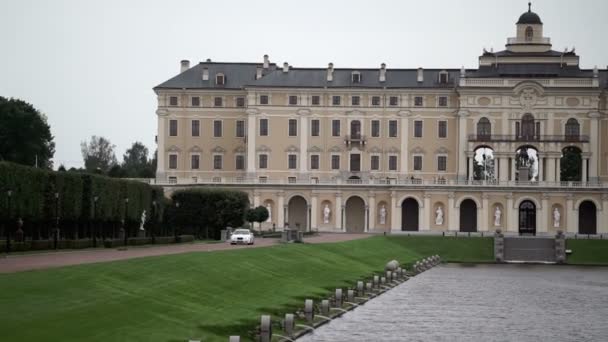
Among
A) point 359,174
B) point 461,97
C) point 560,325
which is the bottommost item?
point 560,325

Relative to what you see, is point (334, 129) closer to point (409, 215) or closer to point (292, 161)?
point (292, 161)

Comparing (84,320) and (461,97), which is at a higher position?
(461,97)

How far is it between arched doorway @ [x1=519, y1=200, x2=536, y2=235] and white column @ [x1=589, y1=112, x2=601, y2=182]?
25.8ft

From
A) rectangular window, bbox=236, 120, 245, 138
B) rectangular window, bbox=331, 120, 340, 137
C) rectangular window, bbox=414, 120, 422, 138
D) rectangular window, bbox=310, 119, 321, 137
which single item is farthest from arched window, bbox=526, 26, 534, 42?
rectangular window, bbox=236, 120, 245, 138

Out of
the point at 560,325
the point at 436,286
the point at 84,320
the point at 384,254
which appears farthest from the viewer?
the point at 384,254

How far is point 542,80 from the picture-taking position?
124438mm

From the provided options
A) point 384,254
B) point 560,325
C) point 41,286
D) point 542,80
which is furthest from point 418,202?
point 41,286

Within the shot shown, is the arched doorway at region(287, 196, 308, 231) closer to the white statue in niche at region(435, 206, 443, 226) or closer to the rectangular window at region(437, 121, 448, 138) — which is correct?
the white statue in niche at region(435, 206, 443, 226)

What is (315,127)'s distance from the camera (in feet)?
424

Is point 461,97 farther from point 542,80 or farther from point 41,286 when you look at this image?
point 41,286

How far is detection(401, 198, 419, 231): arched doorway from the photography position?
123 m

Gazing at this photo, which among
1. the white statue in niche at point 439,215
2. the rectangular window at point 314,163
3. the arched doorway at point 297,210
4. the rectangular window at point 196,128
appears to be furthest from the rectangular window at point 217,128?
the white statue in niche at point 439,215

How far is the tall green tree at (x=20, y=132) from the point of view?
123m

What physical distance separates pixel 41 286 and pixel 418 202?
9173 cm
